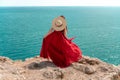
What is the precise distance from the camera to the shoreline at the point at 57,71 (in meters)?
11.4

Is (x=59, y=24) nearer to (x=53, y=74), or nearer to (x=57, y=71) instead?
(x=57, y=71)

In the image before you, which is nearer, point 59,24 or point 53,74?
point 53,74

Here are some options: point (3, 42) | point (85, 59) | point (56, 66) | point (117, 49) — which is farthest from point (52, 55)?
point (3, 42)

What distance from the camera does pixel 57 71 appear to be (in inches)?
470

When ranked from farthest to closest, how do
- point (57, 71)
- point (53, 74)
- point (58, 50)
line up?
point (58, 50), point (57, 71), point (53, 74)

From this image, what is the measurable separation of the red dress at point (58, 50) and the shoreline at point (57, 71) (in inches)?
13.5

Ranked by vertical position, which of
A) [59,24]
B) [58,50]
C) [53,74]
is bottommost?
[53,74]

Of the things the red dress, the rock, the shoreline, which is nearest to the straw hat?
the red dress

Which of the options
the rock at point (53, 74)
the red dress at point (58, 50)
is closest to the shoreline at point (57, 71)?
the rock at point (53, 74)

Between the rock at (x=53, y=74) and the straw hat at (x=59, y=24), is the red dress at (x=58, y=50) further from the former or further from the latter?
the rock at (x=53, y=74)

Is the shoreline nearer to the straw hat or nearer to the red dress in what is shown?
the red dress

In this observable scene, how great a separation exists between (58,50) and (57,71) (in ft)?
5.80

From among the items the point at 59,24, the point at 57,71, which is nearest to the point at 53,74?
the point at 57,71

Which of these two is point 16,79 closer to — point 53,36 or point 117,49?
point 53,36
